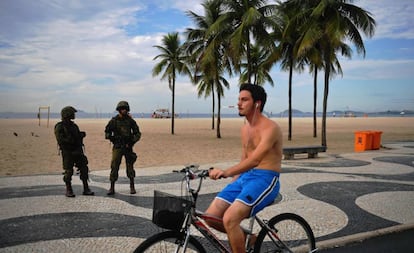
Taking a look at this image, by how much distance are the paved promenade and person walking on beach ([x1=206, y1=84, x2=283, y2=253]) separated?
1873 mm

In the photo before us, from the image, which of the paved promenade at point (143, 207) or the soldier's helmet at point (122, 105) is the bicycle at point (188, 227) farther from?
the soldier's helmet at point (122, 105)

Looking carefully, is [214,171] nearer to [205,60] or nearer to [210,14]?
[205,60]

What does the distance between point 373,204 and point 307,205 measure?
1.25 meters

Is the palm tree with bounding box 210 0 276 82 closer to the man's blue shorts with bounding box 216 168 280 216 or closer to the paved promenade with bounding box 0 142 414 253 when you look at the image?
the paved promenade with bounding box 0 142 414 253

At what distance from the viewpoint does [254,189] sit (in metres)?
2.85

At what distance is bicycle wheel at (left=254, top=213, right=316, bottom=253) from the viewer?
10.3 ft

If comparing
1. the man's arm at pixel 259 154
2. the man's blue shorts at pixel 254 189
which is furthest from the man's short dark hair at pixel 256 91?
the man's blue shorts at pixel 254 189

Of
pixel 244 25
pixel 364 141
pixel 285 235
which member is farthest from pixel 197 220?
pixel 244 25

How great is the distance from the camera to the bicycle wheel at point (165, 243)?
8.47ft

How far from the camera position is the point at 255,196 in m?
2.83

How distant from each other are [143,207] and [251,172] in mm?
3648

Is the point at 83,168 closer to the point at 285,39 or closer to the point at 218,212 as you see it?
the point at 218,212

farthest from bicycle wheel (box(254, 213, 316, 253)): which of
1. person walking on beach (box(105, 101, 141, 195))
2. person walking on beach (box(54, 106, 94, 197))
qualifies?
person walking on beach (box(54, 106, 94, 197))

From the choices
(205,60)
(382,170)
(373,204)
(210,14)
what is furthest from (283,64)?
(373,204)
